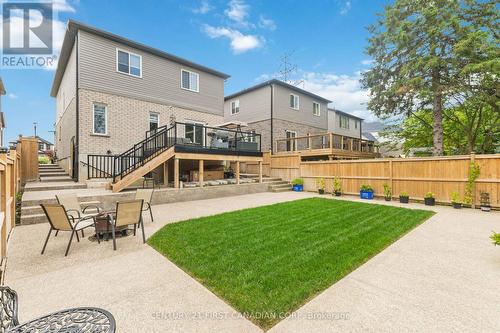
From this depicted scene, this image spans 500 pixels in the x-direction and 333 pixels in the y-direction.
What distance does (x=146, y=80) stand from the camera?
42.6ft

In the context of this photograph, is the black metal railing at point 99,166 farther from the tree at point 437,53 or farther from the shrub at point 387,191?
the tree at point 437,53

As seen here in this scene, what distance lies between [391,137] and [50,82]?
1105 inches

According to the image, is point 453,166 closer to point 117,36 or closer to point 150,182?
point 150,182

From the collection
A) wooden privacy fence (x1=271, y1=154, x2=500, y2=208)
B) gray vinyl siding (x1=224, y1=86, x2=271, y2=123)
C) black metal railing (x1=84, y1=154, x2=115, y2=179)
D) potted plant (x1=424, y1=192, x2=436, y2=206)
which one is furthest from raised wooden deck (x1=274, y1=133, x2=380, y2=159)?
black metal railing (x1=84, y1=154, x2=115, y2=179)

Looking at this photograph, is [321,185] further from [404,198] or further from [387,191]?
[404,198]

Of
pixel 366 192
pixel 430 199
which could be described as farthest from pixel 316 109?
pixel 430 199

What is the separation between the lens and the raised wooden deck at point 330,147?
15797 millimetres

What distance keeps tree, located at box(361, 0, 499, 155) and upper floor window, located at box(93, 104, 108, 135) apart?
16350mm

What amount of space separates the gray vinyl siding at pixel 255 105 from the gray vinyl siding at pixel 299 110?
0.66m

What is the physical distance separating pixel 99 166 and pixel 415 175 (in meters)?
15.1

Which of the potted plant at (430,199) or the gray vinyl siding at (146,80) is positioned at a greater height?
the gray vinyl siding at (146,80)

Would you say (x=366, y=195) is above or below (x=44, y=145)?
below

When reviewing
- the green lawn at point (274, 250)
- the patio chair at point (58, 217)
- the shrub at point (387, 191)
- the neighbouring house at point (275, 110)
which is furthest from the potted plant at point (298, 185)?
the patio chair at point (58, 217)

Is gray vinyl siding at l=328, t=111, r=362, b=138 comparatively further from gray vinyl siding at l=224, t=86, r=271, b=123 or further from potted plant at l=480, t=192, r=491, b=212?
potted plant at l=480, t=192, r=491, b=212
